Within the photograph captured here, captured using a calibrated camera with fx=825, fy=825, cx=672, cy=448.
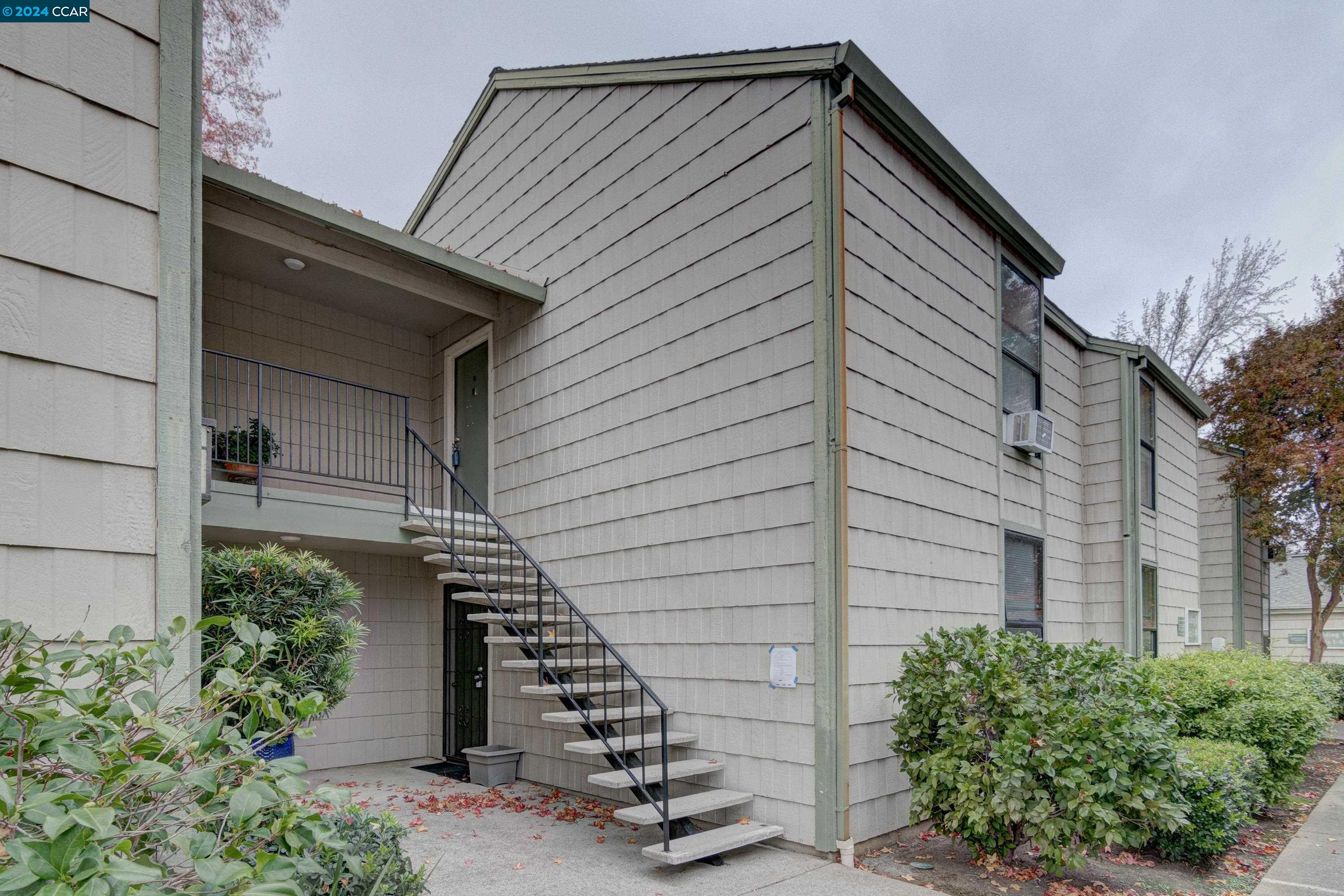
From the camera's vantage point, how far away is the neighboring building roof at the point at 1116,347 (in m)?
8.48

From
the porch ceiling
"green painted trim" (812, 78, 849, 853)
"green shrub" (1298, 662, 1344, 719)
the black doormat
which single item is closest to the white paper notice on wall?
"green painted trim" (812, 78, 849, 853)

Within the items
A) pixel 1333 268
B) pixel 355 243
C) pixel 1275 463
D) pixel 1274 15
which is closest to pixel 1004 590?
pixel 355 243

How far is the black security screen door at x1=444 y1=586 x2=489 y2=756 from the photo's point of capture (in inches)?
311

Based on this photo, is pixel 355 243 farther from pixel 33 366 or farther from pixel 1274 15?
pixel 1274 15

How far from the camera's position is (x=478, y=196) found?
888cm

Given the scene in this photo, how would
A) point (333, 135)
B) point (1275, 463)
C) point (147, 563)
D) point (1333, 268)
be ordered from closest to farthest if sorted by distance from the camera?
point (147, 563), point (1275, 463), point (1333, 268), point (333, 135)

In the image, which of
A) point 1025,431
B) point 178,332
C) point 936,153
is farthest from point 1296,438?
point 178,332

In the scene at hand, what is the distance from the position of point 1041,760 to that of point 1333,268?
15998 millimetres

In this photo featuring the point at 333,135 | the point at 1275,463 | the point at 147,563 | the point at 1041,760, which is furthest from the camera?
the point at 333,135

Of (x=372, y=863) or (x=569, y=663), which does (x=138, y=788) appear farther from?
(x=569, y=663)

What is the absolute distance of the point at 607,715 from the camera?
548 centimetres

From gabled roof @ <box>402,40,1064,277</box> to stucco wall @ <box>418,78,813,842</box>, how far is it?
116mm

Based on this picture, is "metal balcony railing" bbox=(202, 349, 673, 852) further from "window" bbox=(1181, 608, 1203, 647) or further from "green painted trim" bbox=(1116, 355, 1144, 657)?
"window" bbox=(1181, 608, 1203, 647)

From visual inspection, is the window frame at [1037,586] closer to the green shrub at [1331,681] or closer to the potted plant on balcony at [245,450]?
the green shrub at [1331,681]
